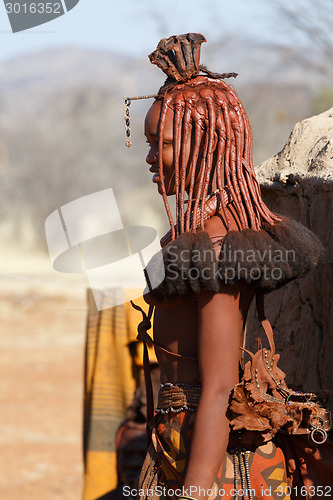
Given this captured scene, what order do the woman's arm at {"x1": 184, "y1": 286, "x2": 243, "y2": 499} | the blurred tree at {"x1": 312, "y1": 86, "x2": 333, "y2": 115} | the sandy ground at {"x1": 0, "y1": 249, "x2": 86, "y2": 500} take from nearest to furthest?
1. the woman's arm at {"x1": 184, "y1": 286, "x2": 243, "y2": 499}
2. the sandy ground at {"x1": 0, "y1": 249, "x2": 86, "y2": 500}
3. the blurred tree at {"x1": 312, "y1": 86, "x2": 333, "y2": 115}

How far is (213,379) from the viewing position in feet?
6.41

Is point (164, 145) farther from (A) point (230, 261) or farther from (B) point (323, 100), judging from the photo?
(B) point (323, 100)

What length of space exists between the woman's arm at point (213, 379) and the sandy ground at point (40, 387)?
1050 mm

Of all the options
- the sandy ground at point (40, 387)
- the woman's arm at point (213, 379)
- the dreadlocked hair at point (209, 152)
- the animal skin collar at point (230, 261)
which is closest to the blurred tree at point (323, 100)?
the sandy ground at point (40, 387)

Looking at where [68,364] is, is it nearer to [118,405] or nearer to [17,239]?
[118,405]

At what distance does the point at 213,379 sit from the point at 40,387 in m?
9.37

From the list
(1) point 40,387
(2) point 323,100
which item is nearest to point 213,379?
(1) point 40,387

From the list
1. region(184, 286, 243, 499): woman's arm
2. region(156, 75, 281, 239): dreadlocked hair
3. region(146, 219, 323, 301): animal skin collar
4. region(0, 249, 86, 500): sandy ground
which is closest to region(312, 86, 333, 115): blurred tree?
region(0, 249, 86, 500): sandy ground

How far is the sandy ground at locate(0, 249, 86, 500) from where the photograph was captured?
722 cm

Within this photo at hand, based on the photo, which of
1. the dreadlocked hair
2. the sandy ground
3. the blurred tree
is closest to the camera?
the dreadlocked hair

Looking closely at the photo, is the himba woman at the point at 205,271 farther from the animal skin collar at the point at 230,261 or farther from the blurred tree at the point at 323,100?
the blurred tree at the point at 323,100

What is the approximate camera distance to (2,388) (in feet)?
35.7

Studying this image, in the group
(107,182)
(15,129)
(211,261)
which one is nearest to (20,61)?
(15,129)

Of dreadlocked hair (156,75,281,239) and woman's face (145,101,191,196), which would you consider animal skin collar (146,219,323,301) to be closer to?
dreadlocked hair (156,75,281,239)
